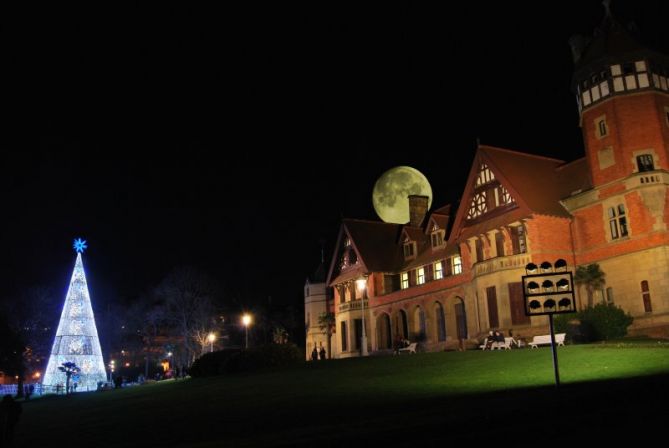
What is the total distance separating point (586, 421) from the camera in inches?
428

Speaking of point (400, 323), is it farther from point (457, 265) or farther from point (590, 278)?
point (590, 278)

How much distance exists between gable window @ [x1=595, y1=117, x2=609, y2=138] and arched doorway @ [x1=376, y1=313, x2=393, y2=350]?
85.7 ft

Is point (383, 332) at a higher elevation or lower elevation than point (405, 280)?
lower

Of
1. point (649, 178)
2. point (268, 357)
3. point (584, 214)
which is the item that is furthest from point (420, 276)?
point (649, 178)

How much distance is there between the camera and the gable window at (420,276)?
53250 mm

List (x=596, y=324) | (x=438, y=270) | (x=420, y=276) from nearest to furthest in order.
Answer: (x=596, y=324) → (x=438, y=270) → (x=420, y=276)

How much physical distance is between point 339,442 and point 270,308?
93.3 m

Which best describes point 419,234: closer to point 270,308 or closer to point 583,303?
point 583,303

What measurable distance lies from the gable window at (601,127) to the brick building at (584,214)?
0.07 m

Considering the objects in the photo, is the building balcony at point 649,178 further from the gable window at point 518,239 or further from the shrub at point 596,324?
the shrub at point 596,324

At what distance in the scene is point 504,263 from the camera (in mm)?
40469

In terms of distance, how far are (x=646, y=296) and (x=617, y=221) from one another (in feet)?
16.4

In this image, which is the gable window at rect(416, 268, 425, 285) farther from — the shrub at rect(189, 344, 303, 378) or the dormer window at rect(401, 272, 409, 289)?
the shrub at rect(189, 344, 303, 378)

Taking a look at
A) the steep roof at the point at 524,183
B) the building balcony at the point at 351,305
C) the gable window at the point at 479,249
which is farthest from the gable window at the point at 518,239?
the building balcony at the point at 351,305
